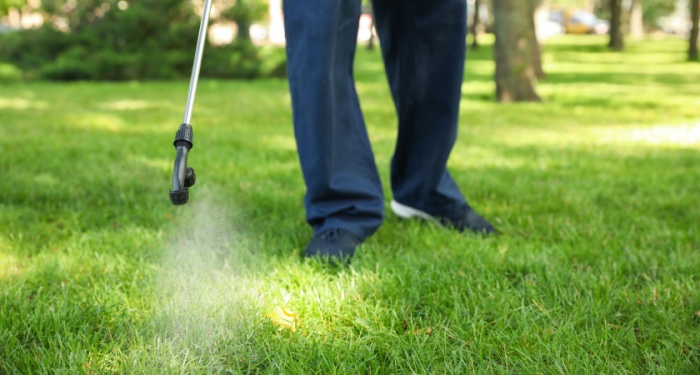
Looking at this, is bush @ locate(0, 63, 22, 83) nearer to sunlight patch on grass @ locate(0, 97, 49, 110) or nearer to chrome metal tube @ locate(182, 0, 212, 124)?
sunlight patch on grass @ locate(0, 97, 49, 110)

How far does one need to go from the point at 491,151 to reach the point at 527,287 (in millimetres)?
2791

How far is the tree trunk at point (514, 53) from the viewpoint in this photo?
28.5 ft

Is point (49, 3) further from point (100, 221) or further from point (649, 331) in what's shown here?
point (649, 331)

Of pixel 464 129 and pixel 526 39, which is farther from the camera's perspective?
pixel 526 39

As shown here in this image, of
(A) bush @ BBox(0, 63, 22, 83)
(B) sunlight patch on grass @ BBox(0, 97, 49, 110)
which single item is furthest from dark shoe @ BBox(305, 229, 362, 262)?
(A) bush @ BBox(0, 63, 22, 83)

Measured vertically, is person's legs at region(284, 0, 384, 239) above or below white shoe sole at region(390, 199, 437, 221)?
above

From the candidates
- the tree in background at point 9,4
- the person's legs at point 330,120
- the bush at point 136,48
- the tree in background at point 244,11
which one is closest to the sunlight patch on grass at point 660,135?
the person's legs at point 330,120

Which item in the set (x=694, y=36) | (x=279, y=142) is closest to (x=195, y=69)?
(x=279, y=142)

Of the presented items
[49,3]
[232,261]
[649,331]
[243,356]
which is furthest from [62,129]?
[49,3]

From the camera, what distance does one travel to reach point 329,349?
1.59 meters

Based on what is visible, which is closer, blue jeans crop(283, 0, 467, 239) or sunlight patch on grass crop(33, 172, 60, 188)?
blue jeans crop(283, 0, 467, 239)

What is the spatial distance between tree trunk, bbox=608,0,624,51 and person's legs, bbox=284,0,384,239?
2242 cm

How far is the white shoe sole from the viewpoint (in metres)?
2.76

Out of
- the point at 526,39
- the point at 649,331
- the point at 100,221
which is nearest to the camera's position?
the point at 649,331
